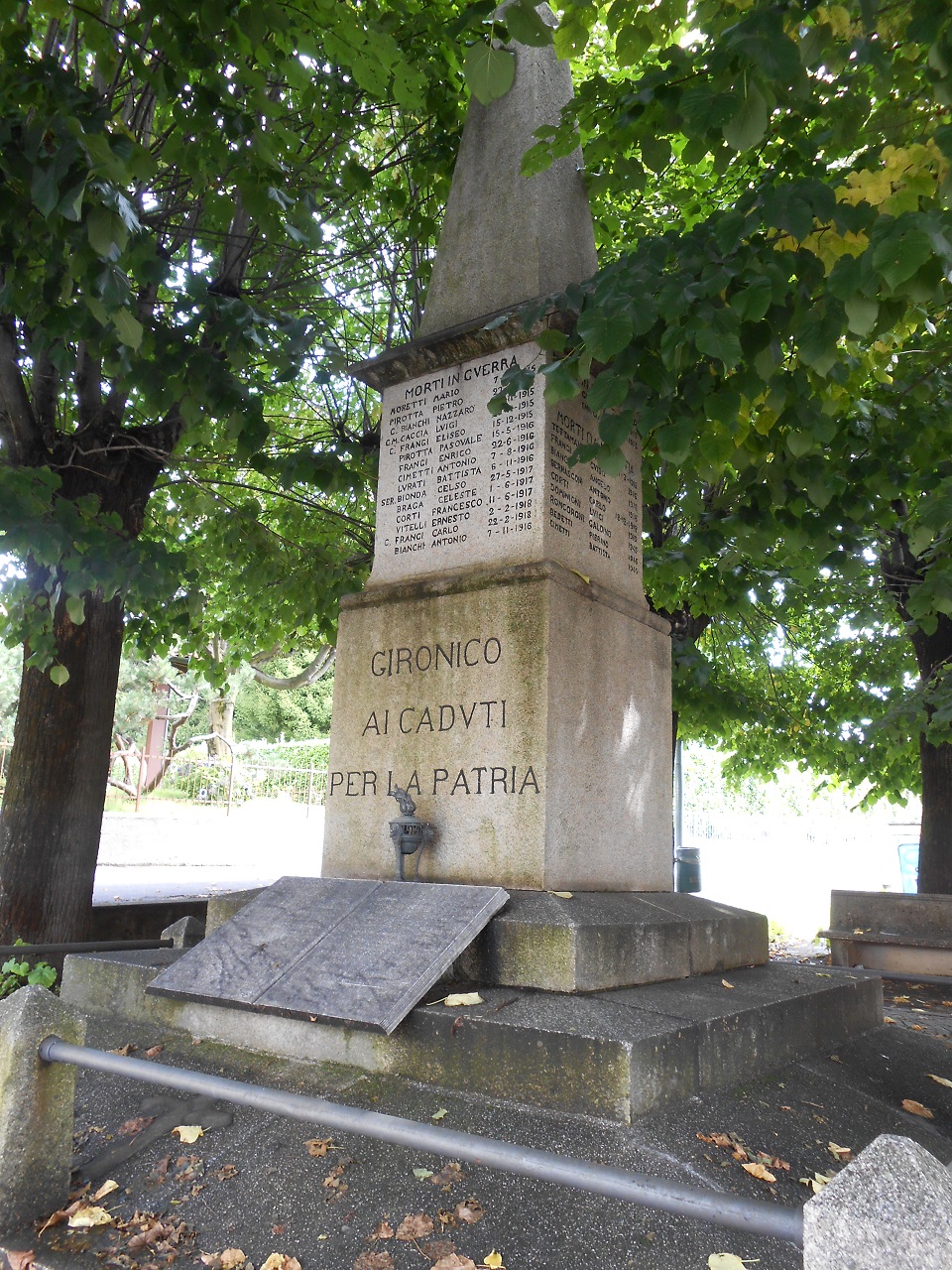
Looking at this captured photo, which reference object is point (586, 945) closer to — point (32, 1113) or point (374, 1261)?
point (374, 1261)

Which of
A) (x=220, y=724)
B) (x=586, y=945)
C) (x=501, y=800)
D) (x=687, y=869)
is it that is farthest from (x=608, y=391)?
(x=220, y=724)

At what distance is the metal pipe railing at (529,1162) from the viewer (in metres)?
1.69

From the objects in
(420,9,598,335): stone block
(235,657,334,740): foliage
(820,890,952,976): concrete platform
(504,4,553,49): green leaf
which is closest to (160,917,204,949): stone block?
(420,9,598,335): stone block

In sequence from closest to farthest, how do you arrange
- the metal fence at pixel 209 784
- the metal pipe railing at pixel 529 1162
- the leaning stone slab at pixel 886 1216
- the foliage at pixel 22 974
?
the leaning stone slab at pixel 886 1216
the metal pipe railing at pixel 529 1162
the foliage at pixel 22 974
the metal fence at pixel 209 784

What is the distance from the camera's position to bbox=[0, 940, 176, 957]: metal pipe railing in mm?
4652

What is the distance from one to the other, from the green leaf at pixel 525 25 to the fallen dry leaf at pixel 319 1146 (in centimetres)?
371

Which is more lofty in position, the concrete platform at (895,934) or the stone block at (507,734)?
the stone block at (507,734)

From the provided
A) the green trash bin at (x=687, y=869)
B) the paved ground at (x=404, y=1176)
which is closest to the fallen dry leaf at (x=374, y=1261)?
the paved ground at (x=404, y=1176)

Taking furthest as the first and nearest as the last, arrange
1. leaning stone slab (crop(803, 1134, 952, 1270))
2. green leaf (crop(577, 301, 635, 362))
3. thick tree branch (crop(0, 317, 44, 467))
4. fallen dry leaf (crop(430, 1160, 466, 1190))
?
thick tree branch (crop(0, 317, 44, 467)), green leaf (crop(577, 301, 635, 362)), fallen dry leaf (crop(430, 1160, 466, 1190)), leaning stone slab (crop(803, 1134, 952, 1270))

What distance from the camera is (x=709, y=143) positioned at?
3.89m

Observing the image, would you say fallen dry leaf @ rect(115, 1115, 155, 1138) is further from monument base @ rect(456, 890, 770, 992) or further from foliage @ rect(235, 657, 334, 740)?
foliage @ rect(235, 657, 334, 740)

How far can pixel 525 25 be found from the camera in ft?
10.2

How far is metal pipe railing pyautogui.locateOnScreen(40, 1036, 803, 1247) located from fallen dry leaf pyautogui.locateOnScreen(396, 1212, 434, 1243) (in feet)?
1.94

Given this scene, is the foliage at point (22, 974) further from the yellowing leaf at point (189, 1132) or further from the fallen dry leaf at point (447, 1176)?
the fallen dry leaf at point (447, 1176)
